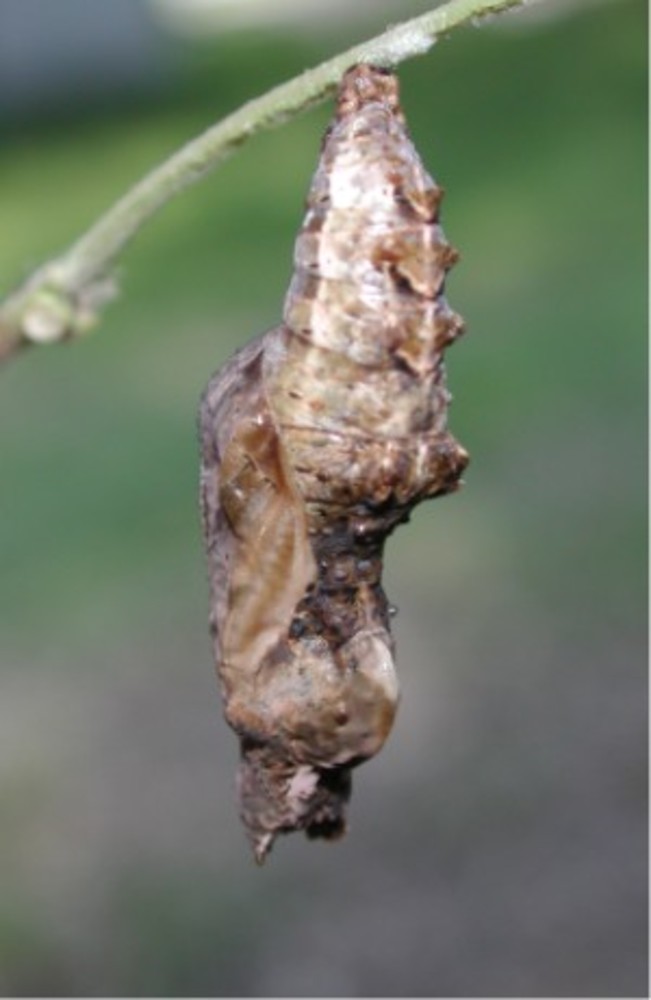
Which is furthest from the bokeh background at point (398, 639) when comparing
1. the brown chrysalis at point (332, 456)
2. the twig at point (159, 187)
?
the brown chrysalis at point (332, 456)

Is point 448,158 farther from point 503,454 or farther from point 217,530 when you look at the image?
point 217,530

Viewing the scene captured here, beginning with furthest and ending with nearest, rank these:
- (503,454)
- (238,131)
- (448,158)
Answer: (448,158) → (503,454) → (238,131)

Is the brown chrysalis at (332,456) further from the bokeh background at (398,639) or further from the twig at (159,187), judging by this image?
the bokeh background at (398,639)

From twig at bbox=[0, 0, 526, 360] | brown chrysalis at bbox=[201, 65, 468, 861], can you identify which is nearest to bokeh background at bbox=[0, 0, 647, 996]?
twig at bbox=[0, 0, 526, 360]

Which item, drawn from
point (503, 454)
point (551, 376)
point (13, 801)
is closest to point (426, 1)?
point (551, 376)

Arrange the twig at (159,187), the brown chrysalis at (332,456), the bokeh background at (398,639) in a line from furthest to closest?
the bokeh background at (398,639), the brown chrysalis at (332,456), the twig at (159,187)

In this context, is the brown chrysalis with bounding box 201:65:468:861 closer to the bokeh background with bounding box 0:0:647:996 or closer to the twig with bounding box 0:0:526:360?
the twig with bounding box 0:0:526:360
